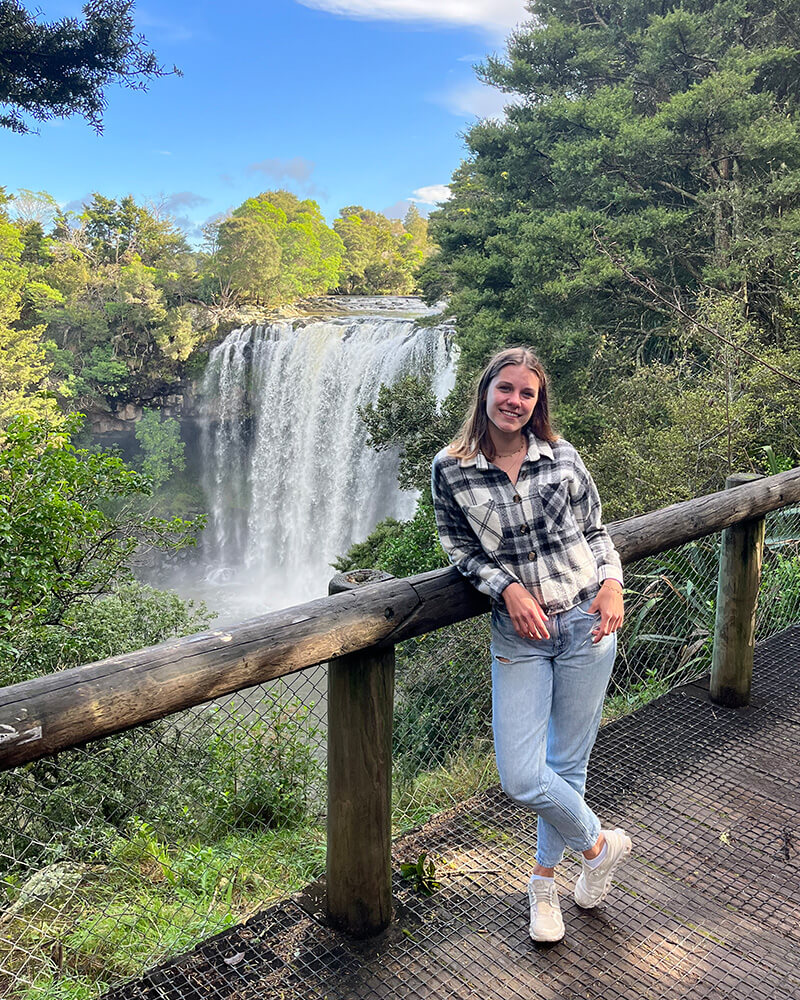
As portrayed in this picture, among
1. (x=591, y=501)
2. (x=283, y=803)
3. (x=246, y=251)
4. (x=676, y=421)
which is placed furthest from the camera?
(x=246, y=251)

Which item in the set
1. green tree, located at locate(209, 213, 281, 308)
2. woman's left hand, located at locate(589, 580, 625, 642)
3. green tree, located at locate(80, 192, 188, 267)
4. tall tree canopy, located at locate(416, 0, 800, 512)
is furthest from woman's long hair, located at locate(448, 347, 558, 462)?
green tree, located at locate(80, 192, 188, 267)

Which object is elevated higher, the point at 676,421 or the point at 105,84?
the point at 105,84

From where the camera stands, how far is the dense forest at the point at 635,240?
1086 centimetres

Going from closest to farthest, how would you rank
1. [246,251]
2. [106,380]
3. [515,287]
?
[515,287]
[106,380]
[246,251]

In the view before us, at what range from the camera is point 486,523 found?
1934 mm

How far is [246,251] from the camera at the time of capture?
1276 inches

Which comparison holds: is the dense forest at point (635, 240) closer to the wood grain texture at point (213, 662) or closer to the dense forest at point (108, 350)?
the dense forest at point (108, 350)

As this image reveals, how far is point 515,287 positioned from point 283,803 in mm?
13076

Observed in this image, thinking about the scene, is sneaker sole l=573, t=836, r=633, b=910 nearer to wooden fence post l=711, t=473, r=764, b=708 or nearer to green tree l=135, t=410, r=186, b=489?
wooden fence post l=711, t=473, r=764, b=708

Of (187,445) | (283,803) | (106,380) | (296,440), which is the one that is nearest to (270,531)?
(296,440)

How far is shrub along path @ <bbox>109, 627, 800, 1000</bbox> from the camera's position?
1938 millimetres

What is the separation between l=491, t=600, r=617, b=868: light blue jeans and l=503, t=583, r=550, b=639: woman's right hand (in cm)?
8

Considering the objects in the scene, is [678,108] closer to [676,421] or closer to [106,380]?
[676,421]

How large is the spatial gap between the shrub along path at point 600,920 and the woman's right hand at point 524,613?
0.86 m
